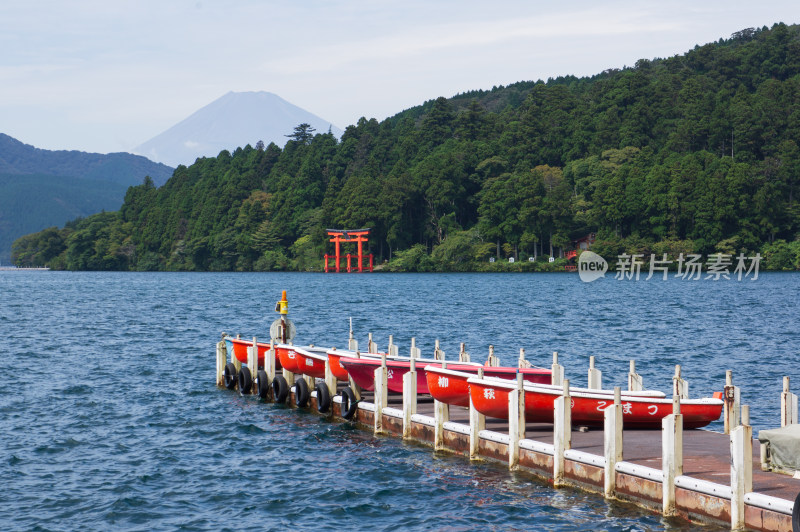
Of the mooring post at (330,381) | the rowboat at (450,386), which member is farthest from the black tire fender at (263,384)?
the rowboat at (450,386)

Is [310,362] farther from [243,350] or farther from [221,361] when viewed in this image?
[221,361]

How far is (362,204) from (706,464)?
498 ft

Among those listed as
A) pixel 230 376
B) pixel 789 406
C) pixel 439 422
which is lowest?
pixel 230 376

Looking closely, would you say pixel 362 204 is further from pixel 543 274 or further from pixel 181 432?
pixel 181 432

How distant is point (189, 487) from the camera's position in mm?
20000

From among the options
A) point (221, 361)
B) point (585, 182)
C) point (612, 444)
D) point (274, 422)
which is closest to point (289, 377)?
point (274, 422)

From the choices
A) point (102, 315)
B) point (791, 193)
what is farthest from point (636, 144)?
point (102, 315)

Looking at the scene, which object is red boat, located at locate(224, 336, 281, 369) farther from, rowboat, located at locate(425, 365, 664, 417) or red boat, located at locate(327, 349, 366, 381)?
rowboat, located at locate(425, 365, 664, 417)

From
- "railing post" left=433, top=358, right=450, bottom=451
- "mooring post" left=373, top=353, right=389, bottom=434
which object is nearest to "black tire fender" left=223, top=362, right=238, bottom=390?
"mooring post" left=373, top=353, right=389, bottom=434

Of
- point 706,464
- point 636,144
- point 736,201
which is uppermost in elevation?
point 636,144

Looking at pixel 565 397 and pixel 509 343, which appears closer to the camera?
pixel 565 397

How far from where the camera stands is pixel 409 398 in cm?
2188

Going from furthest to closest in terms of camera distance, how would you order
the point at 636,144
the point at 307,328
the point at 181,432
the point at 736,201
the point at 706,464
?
the point at 636,144, the point at 736,201, the point at 307,328, the point at 181,432, the point at 706,464

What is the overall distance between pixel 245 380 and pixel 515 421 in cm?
1443
